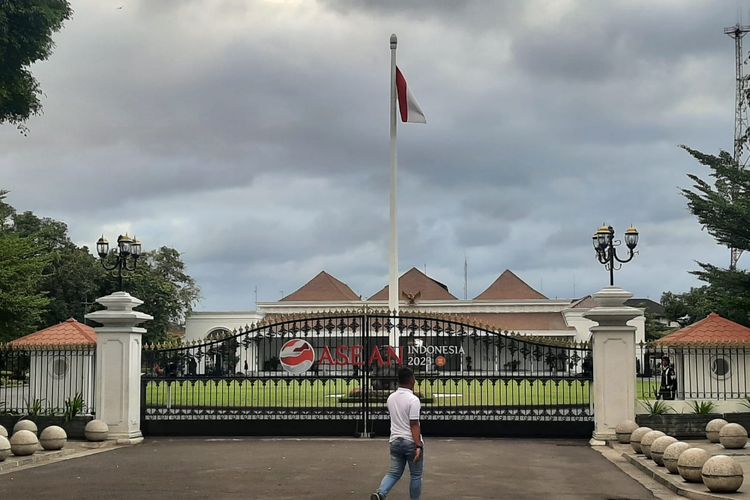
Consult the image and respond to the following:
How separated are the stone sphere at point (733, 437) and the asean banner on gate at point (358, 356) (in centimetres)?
587

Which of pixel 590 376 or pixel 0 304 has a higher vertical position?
pixel 0 304

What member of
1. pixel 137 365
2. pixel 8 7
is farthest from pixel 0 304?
pixel 8 7

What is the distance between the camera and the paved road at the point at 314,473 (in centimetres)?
1239

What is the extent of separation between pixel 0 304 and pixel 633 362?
14.3 meters

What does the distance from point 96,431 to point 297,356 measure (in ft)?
15.0

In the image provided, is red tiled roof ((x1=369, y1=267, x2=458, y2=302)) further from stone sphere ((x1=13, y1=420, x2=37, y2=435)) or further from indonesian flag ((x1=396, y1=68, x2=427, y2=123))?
stone sphere ((x1=13, y1=420, x2=37, y2=435))

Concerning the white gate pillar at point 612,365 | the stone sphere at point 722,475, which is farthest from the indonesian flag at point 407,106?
the stone sphere at point 722,475

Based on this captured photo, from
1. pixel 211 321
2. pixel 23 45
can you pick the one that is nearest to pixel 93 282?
pixel 211 321

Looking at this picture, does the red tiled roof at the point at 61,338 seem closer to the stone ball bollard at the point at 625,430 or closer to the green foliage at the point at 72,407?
the green foliage at the point at 72,407

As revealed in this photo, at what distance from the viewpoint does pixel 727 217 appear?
24.5 metres

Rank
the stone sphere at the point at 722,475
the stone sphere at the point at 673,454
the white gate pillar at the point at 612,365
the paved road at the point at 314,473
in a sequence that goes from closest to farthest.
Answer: the stone sphere at the point at 722,475 → the paved road at the point at 314,473 → the stone sphere at the point at 673,454 → the white gate pillar at the point at 612,365

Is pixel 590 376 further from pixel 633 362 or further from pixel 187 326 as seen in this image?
pixel 187 326

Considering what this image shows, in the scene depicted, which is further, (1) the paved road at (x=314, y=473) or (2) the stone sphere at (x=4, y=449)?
(2) the stone sphere at (x=4, y=449)

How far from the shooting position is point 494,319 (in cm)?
6306
